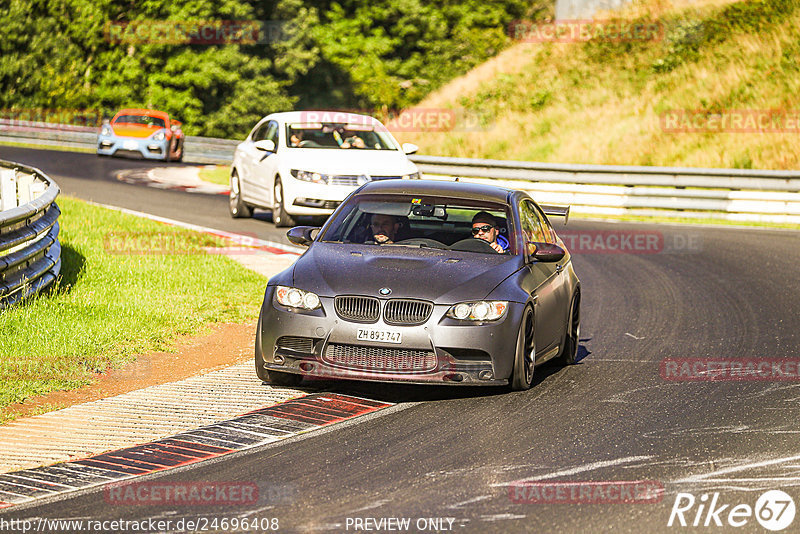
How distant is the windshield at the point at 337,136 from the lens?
19703 millimetres

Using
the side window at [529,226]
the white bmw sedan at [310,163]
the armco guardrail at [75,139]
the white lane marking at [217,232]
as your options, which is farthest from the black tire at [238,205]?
the armco guardrail at [75,139]

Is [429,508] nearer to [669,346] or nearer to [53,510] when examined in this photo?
[53,510]

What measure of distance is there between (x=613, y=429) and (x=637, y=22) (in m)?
34.9

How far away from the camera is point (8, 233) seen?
10898 mm

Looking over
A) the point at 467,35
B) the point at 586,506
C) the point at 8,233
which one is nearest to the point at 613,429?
the point at 586,506

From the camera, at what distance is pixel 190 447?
7223 millimetres

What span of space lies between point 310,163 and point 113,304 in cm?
744

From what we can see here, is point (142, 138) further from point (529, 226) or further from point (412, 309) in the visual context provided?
point (412, 309)

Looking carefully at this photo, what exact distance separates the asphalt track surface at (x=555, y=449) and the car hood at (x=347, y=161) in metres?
7.09

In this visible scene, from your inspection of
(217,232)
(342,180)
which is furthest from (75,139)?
(342,180)

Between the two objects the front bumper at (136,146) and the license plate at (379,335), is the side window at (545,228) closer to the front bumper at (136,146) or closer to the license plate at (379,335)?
the license plate at (379,335)

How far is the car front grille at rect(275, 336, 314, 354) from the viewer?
8414 mm

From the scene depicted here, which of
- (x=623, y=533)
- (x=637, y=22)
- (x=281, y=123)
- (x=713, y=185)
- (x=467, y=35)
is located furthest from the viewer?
(x=467, y=35)

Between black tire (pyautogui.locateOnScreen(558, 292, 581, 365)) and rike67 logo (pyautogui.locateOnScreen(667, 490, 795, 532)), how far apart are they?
389cm
